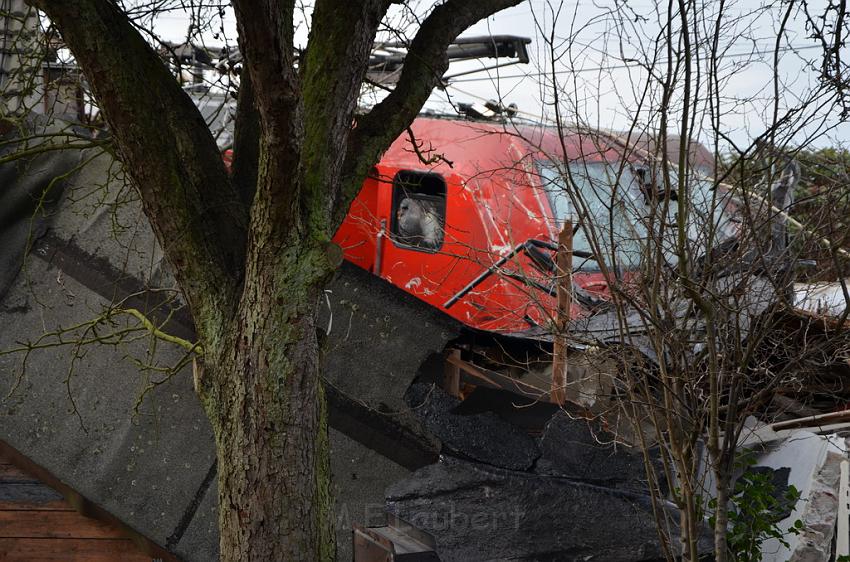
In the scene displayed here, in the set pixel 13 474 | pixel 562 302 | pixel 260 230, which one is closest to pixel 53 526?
pixel 13 474

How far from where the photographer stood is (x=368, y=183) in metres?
9.41

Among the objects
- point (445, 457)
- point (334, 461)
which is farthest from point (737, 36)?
point (334, 461)

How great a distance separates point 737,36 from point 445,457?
3080 millimetres

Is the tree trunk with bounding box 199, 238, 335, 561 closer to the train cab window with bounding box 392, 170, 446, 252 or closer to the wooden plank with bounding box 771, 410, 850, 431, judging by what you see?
the wooden plank with bounding box 771, 410, 850, 431

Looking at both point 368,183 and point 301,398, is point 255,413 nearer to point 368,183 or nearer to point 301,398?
point 301,398

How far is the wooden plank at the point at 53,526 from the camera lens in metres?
6.26

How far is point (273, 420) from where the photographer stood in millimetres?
3656

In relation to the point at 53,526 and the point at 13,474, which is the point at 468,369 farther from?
the point at 13,474

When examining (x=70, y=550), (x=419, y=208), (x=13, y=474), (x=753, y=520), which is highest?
(x=419, y=208)

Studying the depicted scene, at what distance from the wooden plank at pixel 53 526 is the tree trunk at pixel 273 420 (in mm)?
2913

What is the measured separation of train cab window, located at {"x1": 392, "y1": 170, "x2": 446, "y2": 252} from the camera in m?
8.75

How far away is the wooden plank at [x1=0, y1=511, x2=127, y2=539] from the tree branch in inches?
117

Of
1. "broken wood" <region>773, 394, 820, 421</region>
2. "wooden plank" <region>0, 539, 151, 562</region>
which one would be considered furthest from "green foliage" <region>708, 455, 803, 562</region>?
"wooden plank" <region>0, 539, 151, 562</region>

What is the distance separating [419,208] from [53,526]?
4322 mm
